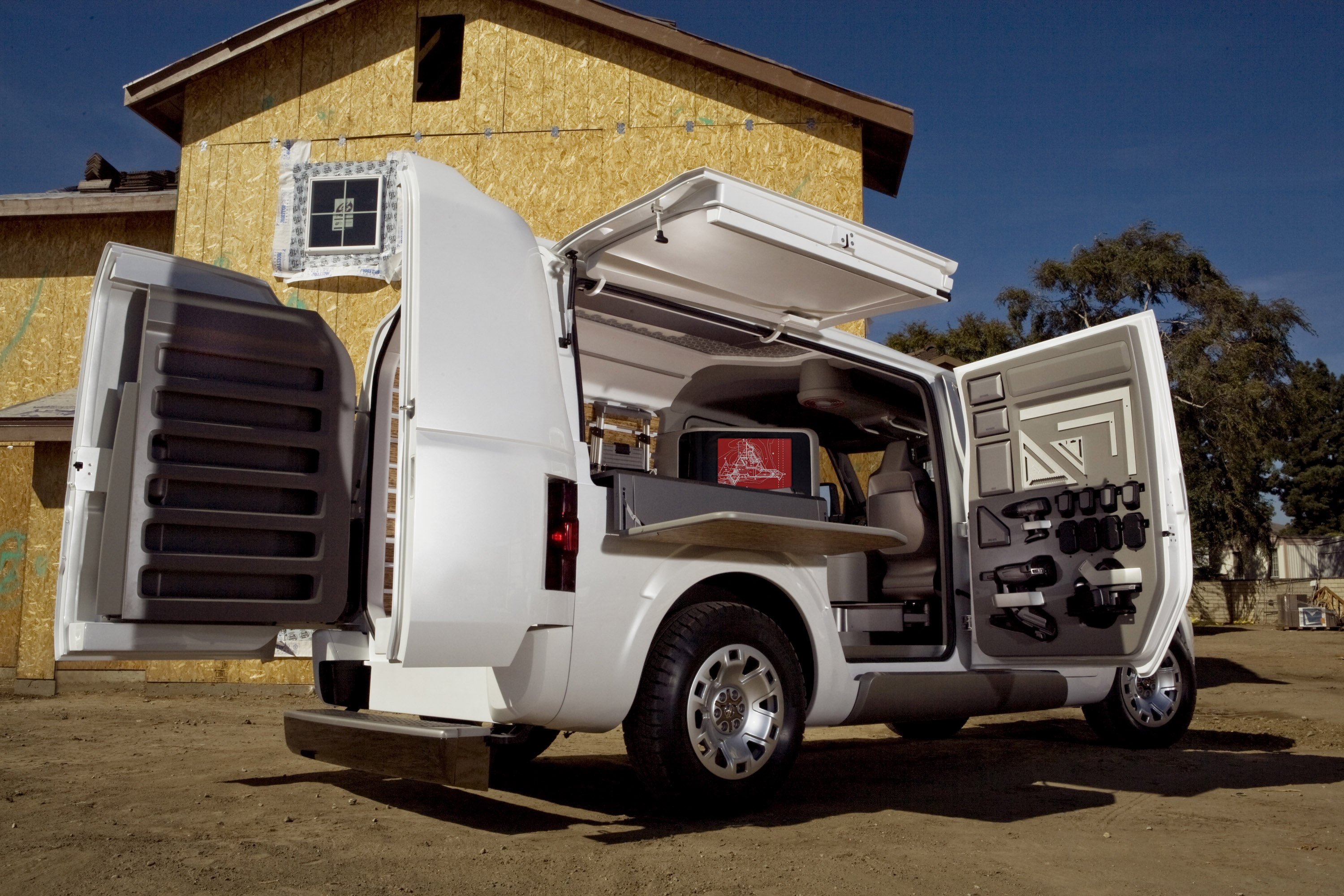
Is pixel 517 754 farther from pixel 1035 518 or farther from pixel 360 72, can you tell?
pixel 360 72

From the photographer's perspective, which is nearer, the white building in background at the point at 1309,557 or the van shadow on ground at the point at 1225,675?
the van shadow on ground at the point at 1225,675

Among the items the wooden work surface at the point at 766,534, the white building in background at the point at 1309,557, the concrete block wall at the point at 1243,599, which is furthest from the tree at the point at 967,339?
the wooden work surface at the point at 766,534

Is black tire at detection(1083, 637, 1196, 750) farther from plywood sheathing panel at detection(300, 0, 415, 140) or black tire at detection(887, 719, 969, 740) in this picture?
plywood sheathing panel at detection(300, 0, 415, 140)

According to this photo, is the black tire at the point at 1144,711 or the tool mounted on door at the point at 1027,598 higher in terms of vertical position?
the tool mounted on door at the point at 1027,598

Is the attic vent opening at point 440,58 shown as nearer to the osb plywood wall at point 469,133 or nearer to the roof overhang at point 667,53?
the osb plywood wall at point 469,133

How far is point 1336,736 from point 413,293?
7086 millimetres

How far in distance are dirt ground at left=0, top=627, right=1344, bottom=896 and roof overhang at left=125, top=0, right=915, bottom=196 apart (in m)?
6.78

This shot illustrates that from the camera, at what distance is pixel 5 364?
43.5 ft

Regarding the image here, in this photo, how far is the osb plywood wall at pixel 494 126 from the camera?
1134 centimetres

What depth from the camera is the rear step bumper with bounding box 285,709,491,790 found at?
3.49m

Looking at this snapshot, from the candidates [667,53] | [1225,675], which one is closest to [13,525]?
[667,53]

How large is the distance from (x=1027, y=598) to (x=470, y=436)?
3.05 metres

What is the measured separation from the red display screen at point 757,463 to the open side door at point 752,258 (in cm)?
79

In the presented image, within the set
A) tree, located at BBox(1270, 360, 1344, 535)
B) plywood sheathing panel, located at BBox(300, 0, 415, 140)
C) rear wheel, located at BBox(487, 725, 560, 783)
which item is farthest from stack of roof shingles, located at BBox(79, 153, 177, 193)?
tree, located at BBox(1270, 360, 1344, 535)
